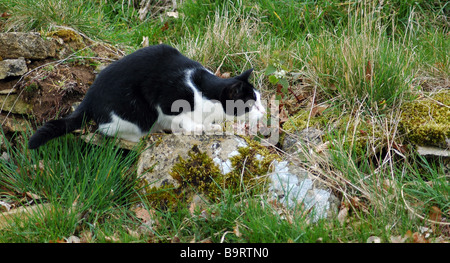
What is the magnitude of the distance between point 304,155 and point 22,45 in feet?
8.32

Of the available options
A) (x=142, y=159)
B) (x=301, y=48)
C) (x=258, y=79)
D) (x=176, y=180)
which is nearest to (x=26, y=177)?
(x=142, y=159)

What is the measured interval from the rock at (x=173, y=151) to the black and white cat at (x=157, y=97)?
13 centimetres

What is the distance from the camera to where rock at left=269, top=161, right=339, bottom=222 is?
2633mm

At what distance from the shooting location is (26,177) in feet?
9.54

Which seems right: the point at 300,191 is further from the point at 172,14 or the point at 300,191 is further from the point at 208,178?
the point at 172,14

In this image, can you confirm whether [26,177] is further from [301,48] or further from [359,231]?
[301,48]

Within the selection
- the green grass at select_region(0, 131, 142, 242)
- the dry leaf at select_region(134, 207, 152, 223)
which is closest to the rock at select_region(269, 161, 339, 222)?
the dry leaf at select_region(134, 207, 152, 223)

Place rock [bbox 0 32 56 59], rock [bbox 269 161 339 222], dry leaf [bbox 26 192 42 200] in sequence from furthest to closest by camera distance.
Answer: rock [bbox 0 32 56 59]
dry leaf [bbox 26 192 42 200]
rock [bbox 269 161 339 222]

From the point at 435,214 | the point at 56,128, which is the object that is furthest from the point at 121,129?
the point at 435,214

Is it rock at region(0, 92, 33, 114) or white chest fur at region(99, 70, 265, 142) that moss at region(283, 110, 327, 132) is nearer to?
white chest fur at region(99, 70, 265, 142)

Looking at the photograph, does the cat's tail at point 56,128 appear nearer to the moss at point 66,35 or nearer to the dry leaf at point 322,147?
the moss at point 66,35

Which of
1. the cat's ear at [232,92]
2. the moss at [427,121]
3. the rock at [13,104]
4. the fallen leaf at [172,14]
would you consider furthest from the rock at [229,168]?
the fallen leaf at [172,14]

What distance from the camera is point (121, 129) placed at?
10.4 ft

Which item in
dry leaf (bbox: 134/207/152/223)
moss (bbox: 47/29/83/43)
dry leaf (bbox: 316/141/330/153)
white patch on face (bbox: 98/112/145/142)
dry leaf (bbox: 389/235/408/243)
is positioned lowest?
dry leaf (bbox: 134/207/152/223)
